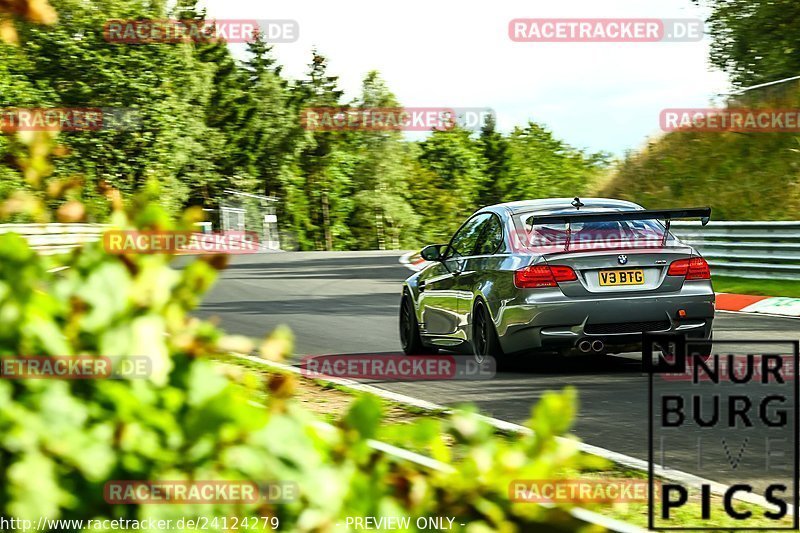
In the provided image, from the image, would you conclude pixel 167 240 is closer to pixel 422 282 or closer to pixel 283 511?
pixel 283 511

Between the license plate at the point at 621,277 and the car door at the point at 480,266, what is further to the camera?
the car door at the point at 480,266

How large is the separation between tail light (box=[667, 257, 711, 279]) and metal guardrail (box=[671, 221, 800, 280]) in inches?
371

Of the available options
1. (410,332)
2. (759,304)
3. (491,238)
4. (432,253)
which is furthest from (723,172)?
(491,238)

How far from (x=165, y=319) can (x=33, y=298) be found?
220 mm

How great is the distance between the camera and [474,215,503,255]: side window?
37.1 feet

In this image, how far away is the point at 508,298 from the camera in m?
10.7

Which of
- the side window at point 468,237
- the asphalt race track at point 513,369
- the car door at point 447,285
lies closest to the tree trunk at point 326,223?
the asphalt race track at point 513,369

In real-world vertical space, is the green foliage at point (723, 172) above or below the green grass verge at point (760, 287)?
above

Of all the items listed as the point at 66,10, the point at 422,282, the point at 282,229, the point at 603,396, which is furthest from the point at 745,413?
the point at 282,229

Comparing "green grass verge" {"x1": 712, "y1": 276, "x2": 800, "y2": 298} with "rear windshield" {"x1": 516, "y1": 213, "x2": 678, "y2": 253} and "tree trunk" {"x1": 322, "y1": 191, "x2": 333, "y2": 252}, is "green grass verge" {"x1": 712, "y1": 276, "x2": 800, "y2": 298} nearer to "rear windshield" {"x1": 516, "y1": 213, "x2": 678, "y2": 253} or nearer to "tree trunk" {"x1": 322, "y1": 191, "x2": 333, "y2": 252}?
"rear windshield" {"x1": 516, "y1": 213, "x2": 678, "y2": 253}

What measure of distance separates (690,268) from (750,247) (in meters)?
12.0

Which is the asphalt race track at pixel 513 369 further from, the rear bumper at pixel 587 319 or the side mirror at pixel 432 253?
the side mirror at pixel 432 253

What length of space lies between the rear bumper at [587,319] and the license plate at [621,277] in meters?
0.14

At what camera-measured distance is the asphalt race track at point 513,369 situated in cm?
710
